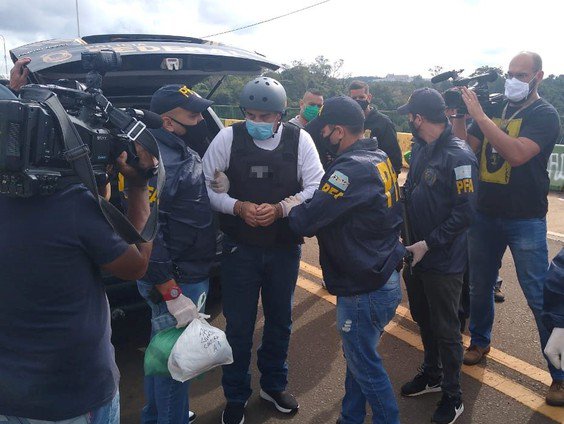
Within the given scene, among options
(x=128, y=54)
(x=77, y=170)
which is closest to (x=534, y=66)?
(x=128, y=54)

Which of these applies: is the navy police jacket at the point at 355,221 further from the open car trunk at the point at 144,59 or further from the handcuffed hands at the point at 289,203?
the open car trunk at the point at 144,59

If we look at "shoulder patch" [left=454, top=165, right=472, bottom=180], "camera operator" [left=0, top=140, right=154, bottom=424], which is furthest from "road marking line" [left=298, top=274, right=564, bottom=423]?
"camera operator" [left=0, top=140, right=154, bottom=424]

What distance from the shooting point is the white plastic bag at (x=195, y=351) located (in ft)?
7.49

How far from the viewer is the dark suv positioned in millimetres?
2865

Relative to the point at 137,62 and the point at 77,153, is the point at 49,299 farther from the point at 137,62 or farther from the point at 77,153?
the point at 137,62

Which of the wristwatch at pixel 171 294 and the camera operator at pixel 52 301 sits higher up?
the camera operator at pixel 52 301

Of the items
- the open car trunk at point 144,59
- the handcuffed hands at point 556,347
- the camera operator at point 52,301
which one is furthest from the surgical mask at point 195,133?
the handcuffed hands at point 556,347

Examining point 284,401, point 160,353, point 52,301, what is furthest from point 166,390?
point 52,301

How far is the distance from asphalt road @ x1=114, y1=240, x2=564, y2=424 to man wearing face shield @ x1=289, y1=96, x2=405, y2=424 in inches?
27.3

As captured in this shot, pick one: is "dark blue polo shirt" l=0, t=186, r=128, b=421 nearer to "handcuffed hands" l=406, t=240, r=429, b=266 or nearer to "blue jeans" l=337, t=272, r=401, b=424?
"blue jeans" l=337, t=272, r=401, b=424

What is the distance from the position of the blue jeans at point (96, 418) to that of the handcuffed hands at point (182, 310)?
0.66 meters

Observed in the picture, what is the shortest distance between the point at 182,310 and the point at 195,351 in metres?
0.22

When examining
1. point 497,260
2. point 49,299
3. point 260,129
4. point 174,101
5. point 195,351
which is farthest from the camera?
point 497,260

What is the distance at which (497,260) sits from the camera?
370 centimetres
